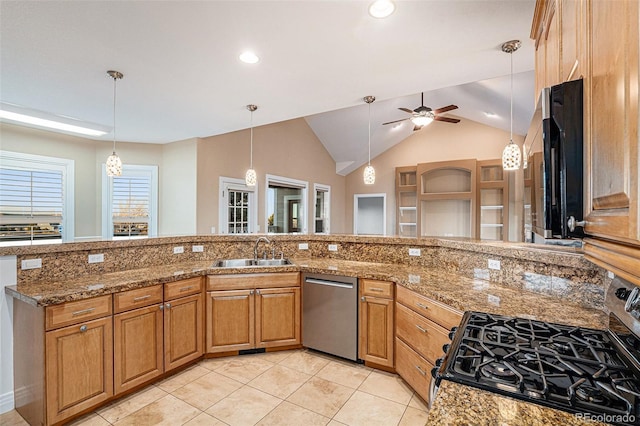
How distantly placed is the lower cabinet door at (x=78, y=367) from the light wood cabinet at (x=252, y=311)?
829 millimetres

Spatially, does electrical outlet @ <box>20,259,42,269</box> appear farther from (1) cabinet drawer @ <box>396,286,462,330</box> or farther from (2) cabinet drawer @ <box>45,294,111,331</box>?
(1) cabinet drawer @ <box>396,286,462,330</box>

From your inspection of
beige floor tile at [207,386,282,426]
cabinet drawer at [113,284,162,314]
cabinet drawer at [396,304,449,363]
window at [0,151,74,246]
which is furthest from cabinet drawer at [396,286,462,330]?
window at [0,151,74,246]

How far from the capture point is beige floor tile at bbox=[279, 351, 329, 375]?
8.79 ft

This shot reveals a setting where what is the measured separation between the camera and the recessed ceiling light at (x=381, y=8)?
1748mm

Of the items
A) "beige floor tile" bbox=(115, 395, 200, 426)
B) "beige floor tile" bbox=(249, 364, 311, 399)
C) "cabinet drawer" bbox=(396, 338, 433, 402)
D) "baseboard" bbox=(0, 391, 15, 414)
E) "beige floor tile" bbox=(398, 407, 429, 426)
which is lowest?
"beige floor tile" bbox=(115, 395, 200, 426)

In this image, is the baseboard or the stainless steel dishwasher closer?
the baseboard

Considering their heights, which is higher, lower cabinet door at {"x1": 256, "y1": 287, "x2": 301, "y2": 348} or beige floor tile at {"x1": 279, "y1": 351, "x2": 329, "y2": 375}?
lower cabinet door at {"x1": 256, "y1": 287, "x2": 301, "y2": 348}

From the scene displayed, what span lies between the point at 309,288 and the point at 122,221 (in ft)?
13.0

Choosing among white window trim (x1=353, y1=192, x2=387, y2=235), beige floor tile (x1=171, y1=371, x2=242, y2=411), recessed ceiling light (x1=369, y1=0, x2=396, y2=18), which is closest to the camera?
recessed ceiling light (x1=369, y1=0, x2=396, y2=18)

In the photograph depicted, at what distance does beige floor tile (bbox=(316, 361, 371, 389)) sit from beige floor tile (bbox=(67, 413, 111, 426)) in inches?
59.9

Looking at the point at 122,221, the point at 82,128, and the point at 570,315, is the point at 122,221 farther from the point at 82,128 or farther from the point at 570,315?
the point at 570,315

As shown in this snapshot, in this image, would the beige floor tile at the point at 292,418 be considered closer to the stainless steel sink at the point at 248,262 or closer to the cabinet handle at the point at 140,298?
the cabinet handle at the point at 140,298

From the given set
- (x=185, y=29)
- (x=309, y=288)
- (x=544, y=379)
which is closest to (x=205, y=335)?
(x=309, y=288)

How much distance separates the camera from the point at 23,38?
6.88 ft
